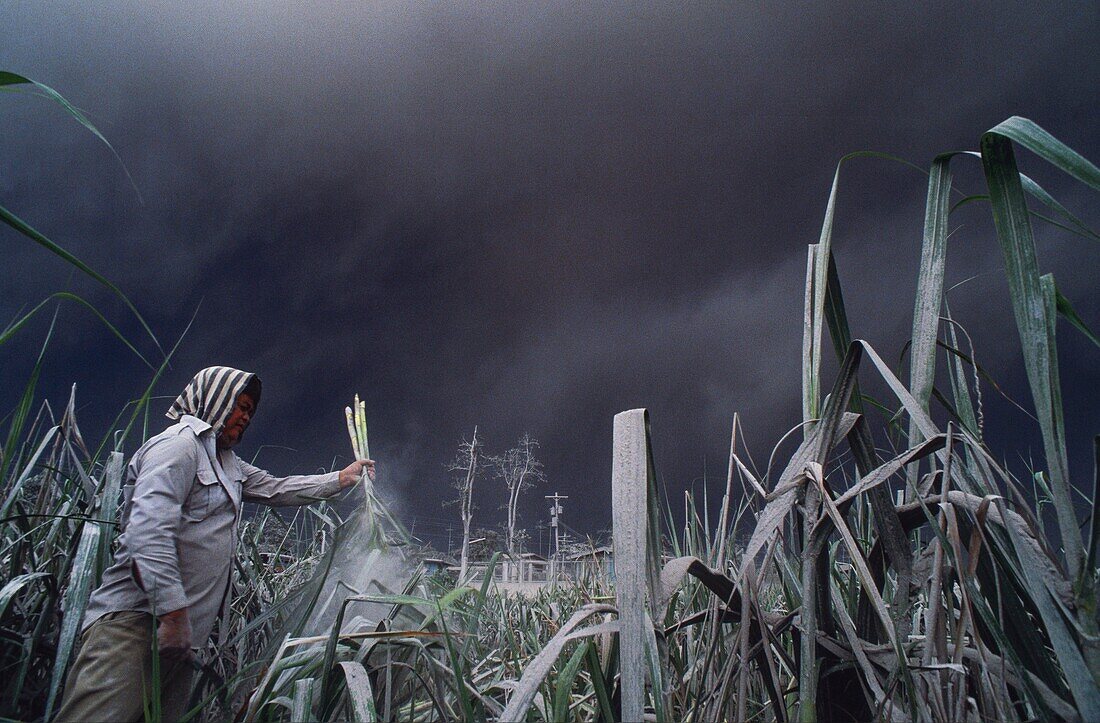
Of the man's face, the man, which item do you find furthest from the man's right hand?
the man's face

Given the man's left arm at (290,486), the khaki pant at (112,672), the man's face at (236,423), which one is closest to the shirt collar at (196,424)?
the man's face at (236,423)

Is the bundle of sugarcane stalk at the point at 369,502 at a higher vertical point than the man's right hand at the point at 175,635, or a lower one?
higher

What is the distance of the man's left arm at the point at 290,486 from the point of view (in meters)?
2.57

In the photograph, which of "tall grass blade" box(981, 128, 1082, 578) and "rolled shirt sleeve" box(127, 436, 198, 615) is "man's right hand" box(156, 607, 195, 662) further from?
"tall grass blade" box(981, 128, 1082, 578)

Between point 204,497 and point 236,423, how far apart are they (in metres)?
0.33

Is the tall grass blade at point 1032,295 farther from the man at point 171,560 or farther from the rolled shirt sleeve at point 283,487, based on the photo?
the rolled shirt sleeve at point 283,487

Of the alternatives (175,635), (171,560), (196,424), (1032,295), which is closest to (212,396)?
(196,424)

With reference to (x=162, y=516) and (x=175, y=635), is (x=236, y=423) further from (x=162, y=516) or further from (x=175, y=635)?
(x=175, y=635)

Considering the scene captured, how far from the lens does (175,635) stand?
70.0 inches

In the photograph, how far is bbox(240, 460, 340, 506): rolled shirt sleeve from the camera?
2568 mm

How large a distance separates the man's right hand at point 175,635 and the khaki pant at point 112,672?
0.13 ft

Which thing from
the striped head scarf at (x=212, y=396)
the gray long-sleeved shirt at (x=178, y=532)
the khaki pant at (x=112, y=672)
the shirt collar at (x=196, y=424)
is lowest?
the khaki pant at (x=112, y=672)

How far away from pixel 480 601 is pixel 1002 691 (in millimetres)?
793

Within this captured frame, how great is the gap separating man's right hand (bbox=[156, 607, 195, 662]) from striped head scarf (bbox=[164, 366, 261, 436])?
662mm
